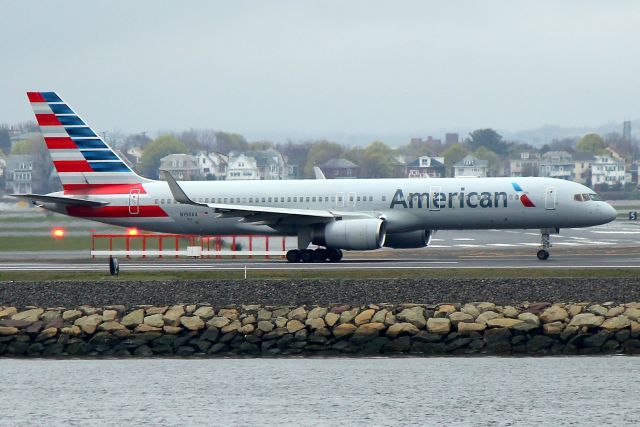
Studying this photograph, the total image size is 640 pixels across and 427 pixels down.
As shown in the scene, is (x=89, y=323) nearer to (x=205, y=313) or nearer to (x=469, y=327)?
(x=205, y=313)

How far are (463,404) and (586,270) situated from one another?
14473 mm

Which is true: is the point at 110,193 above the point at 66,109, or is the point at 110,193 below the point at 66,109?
below

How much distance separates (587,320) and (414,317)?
4.66 meters

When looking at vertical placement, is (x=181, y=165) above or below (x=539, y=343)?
above

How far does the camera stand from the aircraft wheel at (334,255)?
2101 inches

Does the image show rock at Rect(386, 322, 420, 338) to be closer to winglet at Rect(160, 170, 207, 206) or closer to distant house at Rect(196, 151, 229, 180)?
winglet at Rect(160, 170, 207, 206)

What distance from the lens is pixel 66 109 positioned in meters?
57.0

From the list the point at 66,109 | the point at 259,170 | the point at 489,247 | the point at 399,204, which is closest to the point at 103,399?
the point at 399,204

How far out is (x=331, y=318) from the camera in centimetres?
3500

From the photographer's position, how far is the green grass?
137 ft

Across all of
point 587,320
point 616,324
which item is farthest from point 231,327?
point 616,324

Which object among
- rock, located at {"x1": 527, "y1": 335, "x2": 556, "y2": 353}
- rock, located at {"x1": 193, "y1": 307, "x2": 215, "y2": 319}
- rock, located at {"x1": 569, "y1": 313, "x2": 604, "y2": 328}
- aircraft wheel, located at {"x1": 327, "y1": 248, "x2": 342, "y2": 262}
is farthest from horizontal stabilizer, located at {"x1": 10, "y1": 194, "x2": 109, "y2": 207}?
rock, located at {"x1": 569, "y1": 313, "x2": 604, "y2": 328}

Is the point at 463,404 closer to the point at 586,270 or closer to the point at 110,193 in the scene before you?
the point at 586,270

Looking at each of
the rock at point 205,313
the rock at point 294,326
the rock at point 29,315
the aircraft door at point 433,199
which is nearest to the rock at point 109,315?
the rock at point 29,315
